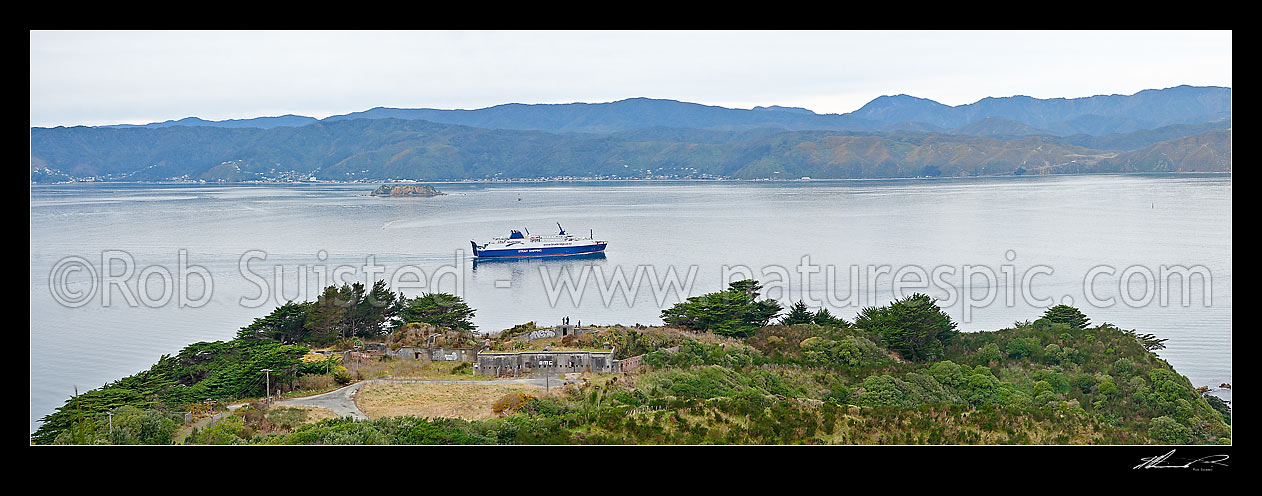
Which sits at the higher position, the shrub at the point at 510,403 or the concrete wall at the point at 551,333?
the concrete wall at the point at 551,333

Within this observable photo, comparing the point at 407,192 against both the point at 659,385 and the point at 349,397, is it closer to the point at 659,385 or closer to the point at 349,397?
the point at 349,397

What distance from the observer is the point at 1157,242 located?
35.2 metres

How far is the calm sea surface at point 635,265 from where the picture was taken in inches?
816

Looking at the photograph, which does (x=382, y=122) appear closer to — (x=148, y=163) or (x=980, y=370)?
(x=148, y=163)

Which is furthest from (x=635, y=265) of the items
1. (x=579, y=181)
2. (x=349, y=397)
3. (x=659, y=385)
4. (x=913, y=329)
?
(x=579, y=181)

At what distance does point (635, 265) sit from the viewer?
1267 inches

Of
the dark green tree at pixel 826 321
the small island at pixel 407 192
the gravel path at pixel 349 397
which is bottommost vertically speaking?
the gravel path at pixel 349 397

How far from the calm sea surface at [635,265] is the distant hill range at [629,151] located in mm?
52346

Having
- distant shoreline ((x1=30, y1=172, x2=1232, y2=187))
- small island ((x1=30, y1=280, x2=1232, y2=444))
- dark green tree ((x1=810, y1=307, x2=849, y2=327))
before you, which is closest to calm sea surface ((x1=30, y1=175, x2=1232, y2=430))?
small island ((x1=30, y1=280, x2=1232, y2=444))

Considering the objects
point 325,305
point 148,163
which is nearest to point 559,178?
point 148,163

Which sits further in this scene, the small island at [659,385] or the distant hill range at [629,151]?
the distant hill range at [629,151]

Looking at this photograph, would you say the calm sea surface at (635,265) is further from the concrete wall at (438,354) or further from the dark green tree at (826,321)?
the concrete wall at (438,354)

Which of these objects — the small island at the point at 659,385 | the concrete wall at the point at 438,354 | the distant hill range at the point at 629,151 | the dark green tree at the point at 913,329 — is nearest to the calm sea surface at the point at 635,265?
the small island at the point at 659,385

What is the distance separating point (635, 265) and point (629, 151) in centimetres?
10830
